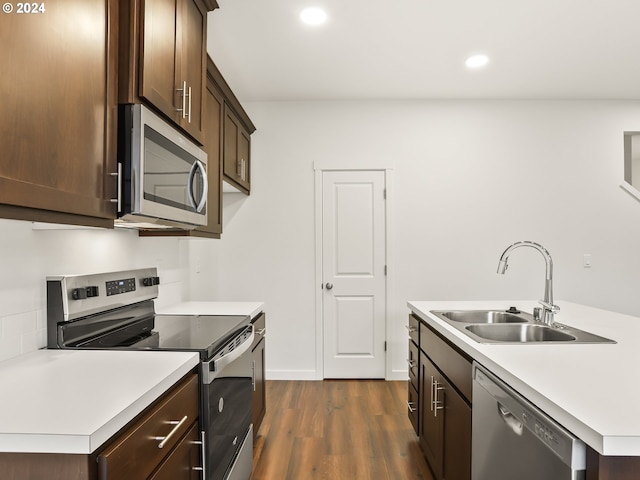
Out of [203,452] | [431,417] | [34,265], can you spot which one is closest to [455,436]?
[431,417]

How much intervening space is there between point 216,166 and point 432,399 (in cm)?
193

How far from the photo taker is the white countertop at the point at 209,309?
98.0 inches

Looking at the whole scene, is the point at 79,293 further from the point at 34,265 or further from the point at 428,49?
the point at 428,49

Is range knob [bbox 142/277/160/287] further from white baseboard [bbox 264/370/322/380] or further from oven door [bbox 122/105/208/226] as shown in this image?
white baseboard [bbox 264/370/322/380]

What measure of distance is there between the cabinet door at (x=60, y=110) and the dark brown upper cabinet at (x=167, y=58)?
2.3 inches

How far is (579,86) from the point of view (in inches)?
145

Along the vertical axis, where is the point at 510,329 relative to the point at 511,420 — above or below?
above

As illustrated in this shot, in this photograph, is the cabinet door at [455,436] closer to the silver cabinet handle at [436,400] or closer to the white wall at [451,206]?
the silver cabinet handle at [436,400]

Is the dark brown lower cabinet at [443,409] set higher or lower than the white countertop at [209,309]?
lower

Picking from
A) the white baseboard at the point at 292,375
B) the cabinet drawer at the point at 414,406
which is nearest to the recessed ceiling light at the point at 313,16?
the cabinet drawer at the point at 414,406

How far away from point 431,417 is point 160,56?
2129 millimetres

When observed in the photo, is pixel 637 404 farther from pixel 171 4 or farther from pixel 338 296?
pixel 338 296

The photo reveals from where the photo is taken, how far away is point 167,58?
1.64 meters

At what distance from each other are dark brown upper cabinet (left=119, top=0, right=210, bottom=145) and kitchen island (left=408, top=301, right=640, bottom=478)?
1486 mm
